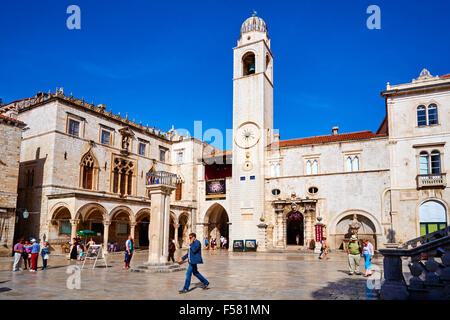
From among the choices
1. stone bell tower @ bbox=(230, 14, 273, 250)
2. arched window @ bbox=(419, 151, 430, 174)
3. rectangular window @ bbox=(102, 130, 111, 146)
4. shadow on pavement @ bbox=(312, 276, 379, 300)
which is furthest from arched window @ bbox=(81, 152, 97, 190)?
arched window @ bbox=(419, 151, 430, 174)

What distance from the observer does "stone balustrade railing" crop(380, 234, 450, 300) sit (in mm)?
7555

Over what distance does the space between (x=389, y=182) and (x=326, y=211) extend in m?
5.79

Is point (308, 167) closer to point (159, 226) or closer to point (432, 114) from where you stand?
point (432, 114)

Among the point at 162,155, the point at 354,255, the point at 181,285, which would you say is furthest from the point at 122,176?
the point at 354,255

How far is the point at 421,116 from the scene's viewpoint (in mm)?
29094

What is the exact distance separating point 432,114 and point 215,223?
23.5 m

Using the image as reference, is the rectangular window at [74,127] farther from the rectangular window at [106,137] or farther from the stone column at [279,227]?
the stone column at [279,227]

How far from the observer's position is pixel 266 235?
111 ft

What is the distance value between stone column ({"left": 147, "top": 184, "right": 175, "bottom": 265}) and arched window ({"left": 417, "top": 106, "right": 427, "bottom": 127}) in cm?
2315

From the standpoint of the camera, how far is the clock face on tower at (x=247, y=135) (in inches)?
1407

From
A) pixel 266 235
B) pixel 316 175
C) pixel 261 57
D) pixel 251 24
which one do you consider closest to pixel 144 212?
pixel 266 235

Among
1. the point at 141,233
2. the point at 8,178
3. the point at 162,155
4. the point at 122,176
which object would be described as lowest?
the point at 141,233


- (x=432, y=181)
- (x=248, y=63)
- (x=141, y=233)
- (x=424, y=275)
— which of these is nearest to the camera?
(x=424, y=275)
